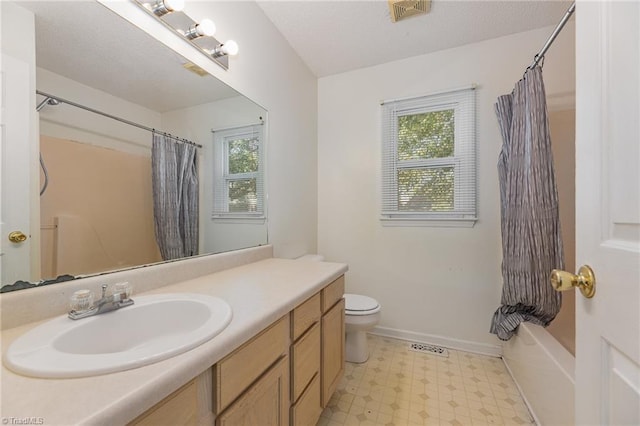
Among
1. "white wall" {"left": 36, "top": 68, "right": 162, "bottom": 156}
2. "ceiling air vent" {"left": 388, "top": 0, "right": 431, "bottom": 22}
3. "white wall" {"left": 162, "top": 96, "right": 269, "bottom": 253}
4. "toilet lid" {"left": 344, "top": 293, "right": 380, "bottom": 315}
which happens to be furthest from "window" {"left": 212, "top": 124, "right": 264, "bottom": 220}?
"ceiling air vent" {"left": 388, "top": 0, "right": 431, "bottom": 22}

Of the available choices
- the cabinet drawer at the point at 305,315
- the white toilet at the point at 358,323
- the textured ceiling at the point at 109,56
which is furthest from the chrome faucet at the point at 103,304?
the white toilet at the point at 358,323

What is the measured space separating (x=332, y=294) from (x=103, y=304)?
3.08ft

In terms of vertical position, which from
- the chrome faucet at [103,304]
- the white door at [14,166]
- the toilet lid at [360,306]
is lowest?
the toilet lid at [360,306]

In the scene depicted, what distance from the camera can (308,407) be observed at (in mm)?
1084

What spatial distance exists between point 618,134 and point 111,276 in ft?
4.60

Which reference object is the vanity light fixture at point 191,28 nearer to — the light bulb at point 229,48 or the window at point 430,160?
the light bulb at point 229,48

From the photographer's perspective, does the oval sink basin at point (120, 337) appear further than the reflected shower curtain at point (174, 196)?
No

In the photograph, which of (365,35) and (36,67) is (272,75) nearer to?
(365,35)

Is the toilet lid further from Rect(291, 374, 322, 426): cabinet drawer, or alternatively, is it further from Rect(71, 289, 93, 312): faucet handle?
Rect(71, 289, 93, 312): faucet handle

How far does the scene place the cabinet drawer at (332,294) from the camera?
126cm

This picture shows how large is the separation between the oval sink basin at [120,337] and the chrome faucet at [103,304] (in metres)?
0.02

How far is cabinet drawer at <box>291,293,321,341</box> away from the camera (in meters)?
0.99

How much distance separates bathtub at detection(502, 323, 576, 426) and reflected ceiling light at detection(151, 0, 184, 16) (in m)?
2.25

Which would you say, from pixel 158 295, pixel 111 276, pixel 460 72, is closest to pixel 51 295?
pixel 111 276
